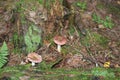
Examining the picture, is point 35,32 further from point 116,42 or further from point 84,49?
point 116,42

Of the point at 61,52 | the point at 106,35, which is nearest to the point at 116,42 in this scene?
the point at 106,35

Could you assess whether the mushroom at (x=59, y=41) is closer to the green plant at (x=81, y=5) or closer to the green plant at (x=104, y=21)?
the green plant at (x=104, y=21)

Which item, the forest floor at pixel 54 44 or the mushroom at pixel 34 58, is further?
the mushroom at pixel 34 58

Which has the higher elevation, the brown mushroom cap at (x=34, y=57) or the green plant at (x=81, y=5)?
the green plant at (x=81, y=5)

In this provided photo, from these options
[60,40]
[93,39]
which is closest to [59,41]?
[60,40]

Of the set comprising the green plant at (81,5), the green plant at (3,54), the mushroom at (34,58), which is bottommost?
the mushroom at (34,58)

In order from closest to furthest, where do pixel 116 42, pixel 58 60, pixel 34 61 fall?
pixel 34 61, pixel 58 60, pixel 116 42

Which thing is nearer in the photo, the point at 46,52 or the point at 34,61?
the point at 34,61

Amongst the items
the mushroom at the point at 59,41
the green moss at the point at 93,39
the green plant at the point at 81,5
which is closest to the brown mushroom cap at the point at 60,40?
the mushroom at the point at 59,41
